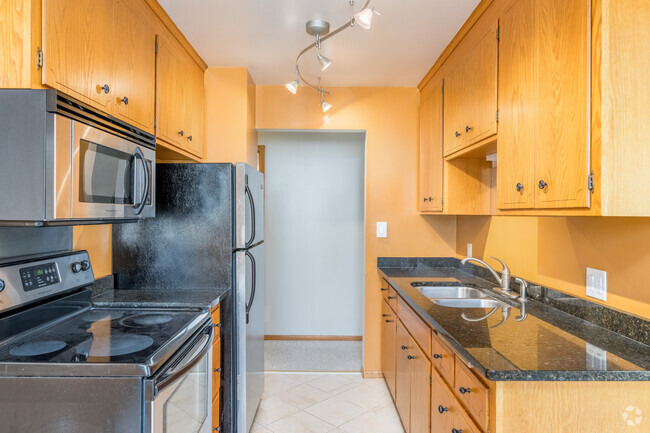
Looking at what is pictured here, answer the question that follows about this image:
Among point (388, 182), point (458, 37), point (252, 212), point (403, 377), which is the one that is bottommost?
point (403, 377)

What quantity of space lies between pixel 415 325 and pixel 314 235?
2.19 meters

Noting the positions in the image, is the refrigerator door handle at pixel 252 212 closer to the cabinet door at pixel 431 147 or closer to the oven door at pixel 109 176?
the oven door at pixel 109 176

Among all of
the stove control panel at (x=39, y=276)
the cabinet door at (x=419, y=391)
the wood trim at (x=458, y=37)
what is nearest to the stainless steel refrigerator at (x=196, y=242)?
the stove control panel at (x=39, y=276)

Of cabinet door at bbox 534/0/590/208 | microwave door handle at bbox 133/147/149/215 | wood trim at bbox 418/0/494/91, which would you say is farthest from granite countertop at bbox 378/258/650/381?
wood trim at bbox 418/0/494/91

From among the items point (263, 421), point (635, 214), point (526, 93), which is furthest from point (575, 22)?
point (263, 421)

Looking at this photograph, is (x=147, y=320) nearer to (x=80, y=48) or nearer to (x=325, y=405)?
(x=80, y=48)

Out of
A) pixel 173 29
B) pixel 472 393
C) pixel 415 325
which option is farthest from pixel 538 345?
pixel 173 29

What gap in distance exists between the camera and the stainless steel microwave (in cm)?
115

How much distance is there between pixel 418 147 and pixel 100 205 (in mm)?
2436

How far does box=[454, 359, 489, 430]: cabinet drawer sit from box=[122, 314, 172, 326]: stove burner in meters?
1.18

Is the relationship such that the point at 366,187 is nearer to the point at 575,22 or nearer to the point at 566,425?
the point at 575,22

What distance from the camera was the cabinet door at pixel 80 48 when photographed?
1.28 metres

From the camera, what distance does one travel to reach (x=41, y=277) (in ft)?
4.91

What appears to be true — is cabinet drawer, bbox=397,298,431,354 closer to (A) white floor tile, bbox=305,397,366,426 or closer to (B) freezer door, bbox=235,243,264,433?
(A) white floor tile, bbox=305,397,366,426
